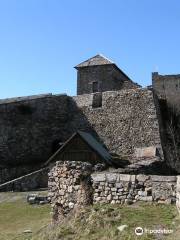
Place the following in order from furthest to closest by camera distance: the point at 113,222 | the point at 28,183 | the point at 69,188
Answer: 1. the point at 28,183
2. the point at 69,188
3. the point at 113,222

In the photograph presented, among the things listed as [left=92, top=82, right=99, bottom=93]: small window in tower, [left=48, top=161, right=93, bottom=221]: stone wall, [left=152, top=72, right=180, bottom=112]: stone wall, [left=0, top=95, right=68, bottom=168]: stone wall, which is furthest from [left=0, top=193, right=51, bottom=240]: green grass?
[left=152, top=72, right=180, bottom=112]: stone wall

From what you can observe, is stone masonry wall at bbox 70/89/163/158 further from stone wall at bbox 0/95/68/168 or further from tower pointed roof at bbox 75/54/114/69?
tower pointed roof at bbox 75/54/114/69

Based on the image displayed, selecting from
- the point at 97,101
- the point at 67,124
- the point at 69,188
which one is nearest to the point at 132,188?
the point at 69,188

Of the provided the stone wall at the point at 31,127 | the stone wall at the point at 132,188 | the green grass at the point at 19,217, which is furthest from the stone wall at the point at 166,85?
the stone wall at the point at 132,188

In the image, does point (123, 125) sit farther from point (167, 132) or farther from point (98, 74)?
point (98, 74)

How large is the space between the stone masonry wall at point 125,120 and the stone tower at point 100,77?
7253 mm

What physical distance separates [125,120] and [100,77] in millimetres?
10190

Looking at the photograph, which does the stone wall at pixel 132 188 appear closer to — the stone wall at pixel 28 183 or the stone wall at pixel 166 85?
the stone wall at pixel 28 183

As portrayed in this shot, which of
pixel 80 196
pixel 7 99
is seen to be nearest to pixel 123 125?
pixel 7 99

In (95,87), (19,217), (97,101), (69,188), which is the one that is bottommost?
(19,217)

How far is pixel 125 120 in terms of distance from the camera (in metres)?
33.5

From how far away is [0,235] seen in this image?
1462 cm

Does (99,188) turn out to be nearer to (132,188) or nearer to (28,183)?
(132,188)

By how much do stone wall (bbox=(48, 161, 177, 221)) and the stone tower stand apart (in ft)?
99.6
